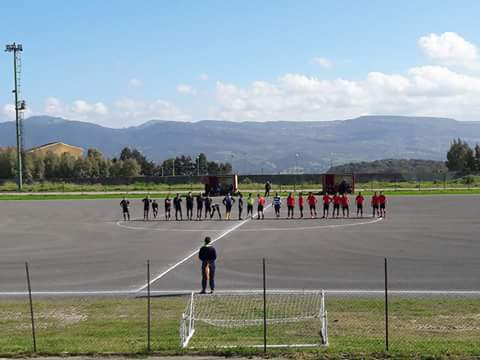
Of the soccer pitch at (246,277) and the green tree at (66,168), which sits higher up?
the green tree at (66,168)

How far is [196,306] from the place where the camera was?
16.0 m

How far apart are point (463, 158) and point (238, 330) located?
127697 mm

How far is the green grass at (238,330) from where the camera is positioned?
11867mm

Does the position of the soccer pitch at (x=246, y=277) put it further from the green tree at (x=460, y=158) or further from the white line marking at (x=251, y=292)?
the green tree at (x=460, y=158)

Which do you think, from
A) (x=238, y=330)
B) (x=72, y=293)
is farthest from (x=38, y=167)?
(x=238, y=330)

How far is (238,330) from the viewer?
13781 mm

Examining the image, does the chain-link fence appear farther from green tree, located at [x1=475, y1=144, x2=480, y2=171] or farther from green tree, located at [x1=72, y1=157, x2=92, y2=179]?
green tree, located at [x1=72, y1=157, x2=92, y2=179]

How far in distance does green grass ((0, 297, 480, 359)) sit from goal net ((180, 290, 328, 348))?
4cm

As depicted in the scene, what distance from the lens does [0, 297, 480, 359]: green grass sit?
11867mm

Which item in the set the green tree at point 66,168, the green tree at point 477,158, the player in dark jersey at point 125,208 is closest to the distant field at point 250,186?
the green tree at point 66,168

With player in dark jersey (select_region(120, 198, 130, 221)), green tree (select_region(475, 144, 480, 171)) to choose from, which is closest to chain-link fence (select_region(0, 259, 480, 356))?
player in dark jersey (select_region(120, 198, 130, 221))

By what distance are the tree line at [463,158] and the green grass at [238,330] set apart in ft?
373

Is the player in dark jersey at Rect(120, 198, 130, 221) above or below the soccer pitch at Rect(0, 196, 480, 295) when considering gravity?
above

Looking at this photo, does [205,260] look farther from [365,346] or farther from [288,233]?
[288,233]
